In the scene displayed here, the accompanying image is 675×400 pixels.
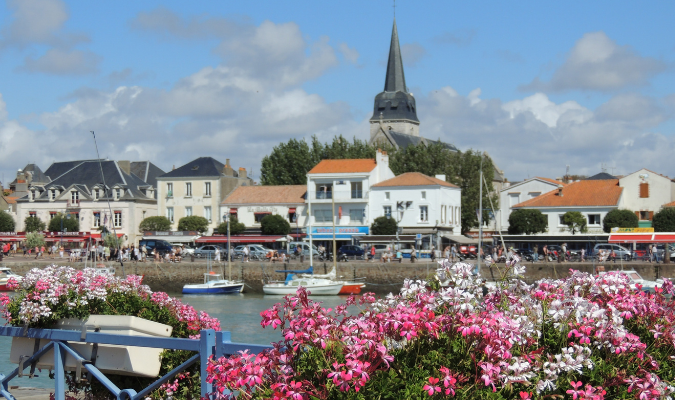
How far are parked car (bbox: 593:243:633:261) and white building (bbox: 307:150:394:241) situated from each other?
62.9 feet

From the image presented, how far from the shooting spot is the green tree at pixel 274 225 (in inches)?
2449

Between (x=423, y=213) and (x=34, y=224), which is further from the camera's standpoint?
(x=34, y=224)

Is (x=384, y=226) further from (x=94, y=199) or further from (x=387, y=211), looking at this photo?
(x=94, y=199)

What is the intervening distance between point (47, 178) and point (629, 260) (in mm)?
56444

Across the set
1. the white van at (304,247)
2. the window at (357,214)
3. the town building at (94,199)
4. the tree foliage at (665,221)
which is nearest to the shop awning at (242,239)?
the white van at (304,247)

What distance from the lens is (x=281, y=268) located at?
165ft

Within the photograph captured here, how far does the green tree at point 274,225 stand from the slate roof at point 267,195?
13.9 feet

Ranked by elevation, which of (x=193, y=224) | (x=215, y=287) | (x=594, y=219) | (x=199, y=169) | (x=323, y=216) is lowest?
(x=215, y=287)

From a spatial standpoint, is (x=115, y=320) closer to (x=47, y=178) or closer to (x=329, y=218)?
(x=329, y=218)

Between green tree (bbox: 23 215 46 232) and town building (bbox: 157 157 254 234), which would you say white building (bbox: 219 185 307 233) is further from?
green tree (bbox: 23 215 46 232)

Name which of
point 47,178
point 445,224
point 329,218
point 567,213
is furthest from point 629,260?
point 47,178

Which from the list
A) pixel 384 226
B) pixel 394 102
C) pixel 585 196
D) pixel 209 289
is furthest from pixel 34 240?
pixel 394 102

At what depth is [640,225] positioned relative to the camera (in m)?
61.4

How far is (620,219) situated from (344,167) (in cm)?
2290
